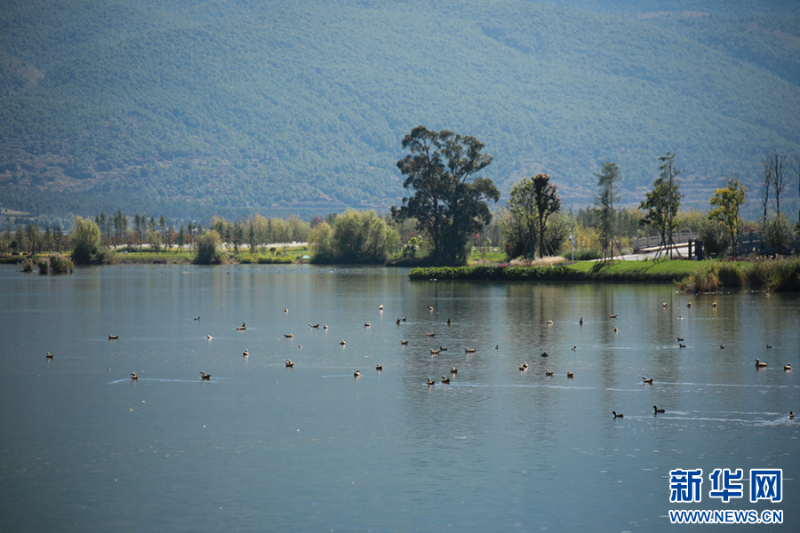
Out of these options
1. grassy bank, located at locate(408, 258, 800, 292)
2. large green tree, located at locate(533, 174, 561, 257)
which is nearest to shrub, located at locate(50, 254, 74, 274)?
grassy bank, located at locate(408, 258, 800, 292)

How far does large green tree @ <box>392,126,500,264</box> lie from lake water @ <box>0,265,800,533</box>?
92.1 meters

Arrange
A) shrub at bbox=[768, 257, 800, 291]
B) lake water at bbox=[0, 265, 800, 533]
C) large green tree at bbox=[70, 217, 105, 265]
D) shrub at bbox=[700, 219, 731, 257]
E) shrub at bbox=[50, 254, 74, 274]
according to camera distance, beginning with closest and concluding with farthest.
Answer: lake water at bbox=[0, 265, 800, 533] → shrub at bbox=[768, 257, 800, 291] → shrub at bbox=[700, 219, 731, 257] → shrub at bbox=[50, 254, 74, 274] → large green tree at bbox=[70, 217, 105, 265]

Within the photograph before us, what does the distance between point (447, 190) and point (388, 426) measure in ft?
394

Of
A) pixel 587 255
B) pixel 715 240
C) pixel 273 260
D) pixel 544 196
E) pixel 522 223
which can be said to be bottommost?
pixel 273 260

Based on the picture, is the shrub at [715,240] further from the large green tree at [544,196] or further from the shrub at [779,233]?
the large green tree at [544,196]

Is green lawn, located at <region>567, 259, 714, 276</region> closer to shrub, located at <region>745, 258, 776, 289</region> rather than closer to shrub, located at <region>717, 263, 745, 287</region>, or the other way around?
shrub, located at <region>717, 263, 745, 287</region>

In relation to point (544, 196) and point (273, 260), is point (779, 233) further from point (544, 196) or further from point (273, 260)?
point (273, 260)

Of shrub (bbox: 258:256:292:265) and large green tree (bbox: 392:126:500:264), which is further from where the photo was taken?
shrub (bbox: 258:256:292:265)

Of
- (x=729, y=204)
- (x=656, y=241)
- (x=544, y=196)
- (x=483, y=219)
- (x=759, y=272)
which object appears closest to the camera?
(x=759, y=272)

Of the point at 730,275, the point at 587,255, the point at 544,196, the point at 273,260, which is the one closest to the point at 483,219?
the point at 587,255

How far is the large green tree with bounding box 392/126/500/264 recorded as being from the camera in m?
138

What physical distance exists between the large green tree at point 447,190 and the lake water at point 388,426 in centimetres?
9205

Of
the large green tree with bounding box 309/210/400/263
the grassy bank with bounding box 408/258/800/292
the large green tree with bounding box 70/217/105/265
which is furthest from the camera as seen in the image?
the large green tree with bounding box 70/217/105/265

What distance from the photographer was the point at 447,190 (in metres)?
141
